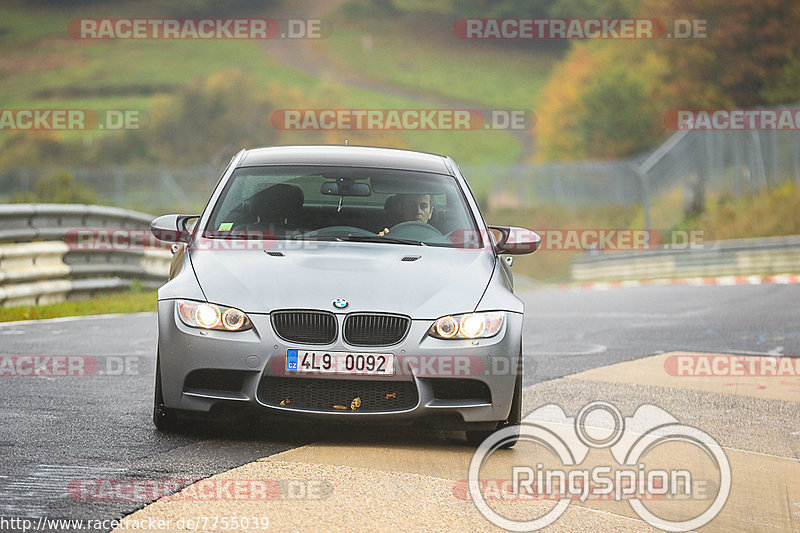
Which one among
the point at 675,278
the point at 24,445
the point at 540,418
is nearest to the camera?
the point at 24,445

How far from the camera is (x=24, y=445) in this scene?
666cm

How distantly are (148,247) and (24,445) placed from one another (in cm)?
1302

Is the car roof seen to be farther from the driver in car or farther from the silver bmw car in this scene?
the silver bmw car

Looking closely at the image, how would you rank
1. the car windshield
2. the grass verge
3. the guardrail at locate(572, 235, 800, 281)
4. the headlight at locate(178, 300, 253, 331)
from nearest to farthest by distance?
the headlight at locate(178, 300, 253, 331) → the car windshield → the grass verge → the guardrail at locate(572, 235, 800, 281)

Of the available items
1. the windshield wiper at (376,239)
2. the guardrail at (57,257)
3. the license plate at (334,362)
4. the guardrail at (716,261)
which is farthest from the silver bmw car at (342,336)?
the guardrail at (716,261)

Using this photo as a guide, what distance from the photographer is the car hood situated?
6.93 metres

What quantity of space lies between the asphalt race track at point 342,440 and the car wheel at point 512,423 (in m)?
0.07

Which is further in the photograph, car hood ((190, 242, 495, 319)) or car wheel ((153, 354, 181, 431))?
car wheel ((153, 354, 181, 431))

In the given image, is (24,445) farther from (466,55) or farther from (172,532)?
(466,55)

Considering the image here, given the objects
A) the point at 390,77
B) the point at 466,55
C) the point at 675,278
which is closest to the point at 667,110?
the point at 675,278

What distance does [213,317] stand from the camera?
691 cm

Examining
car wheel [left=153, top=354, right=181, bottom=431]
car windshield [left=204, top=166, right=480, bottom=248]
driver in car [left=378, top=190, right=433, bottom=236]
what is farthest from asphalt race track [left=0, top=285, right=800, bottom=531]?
driver in car [left=378, top=190, right=433, bottom=236]

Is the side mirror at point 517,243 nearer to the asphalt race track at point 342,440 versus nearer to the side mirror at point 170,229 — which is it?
the asphalt race track at point 342,440

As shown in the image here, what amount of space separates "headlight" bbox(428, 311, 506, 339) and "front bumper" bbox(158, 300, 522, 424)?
0.12ft
